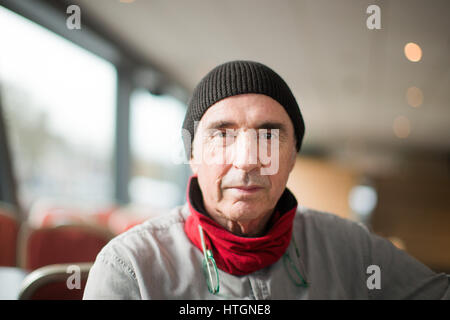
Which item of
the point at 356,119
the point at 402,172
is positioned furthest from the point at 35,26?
the point at 402,172

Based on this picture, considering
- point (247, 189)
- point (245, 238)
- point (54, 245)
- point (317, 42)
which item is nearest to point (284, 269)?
point (245, 238)

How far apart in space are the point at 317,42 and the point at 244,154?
1.43 ft

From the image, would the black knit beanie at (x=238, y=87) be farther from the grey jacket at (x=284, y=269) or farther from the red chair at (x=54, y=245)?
the red chair at (x=54, y=245)

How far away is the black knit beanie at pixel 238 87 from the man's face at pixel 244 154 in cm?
1

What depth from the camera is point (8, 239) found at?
2303mm

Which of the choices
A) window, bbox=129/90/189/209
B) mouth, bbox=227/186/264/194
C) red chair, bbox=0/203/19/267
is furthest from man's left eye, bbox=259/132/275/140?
red chair, bbox=0/203/19/267

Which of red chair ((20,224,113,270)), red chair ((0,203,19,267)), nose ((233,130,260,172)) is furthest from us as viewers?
red chair ((0,203,19,267))

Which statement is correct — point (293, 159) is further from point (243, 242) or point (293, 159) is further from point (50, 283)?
point (50, 283)

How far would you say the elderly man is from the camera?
2.29ft

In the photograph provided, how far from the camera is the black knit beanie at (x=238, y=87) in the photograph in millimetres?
718

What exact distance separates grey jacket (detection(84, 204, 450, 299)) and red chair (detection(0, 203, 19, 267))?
1.99m

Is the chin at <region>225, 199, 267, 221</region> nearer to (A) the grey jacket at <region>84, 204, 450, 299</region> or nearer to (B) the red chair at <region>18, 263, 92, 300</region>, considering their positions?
(A) the grey jacket at <region>84, 204, 450, 299</region>

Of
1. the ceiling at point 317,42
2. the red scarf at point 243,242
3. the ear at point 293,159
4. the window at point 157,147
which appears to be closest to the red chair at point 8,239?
the window at point 157,147
